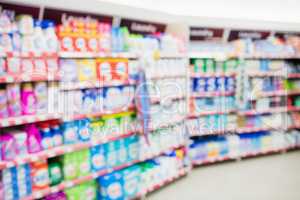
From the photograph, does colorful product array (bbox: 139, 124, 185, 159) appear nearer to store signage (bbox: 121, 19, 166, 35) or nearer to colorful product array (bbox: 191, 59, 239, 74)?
colorful product array (bbox: 191, 59, 239, 74)

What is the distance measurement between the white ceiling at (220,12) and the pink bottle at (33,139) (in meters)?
1.74

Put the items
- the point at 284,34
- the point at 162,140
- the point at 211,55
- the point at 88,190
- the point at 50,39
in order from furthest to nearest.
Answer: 1. the point at 284,34
2. the point at 211,55
3. the point at 162,140
4. the point at 88,190
5. the point at 50,39

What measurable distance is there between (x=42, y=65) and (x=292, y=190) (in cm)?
351

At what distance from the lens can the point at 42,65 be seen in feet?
8.49

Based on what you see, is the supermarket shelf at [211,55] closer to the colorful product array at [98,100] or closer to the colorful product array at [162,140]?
the colorful product array at [162,140]

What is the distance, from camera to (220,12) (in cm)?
529

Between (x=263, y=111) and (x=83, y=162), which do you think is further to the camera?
Answer: (x=263, y=111)

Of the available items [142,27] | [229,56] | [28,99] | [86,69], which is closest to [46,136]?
[28,99]

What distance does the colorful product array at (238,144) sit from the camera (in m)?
4.64

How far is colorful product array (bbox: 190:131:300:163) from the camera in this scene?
464cm

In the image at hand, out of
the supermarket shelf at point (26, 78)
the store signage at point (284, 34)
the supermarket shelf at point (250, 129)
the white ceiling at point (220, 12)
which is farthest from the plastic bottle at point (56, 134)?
the store signage at point (284, 34)

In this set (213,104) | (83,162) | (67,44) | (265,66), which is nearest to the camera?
(67,44)

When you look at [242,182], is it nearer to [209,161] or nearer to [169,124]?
[209,161]

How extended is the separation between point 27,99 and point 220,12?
4.02 m
